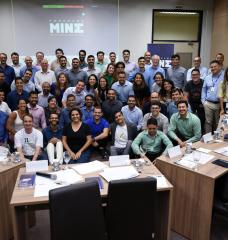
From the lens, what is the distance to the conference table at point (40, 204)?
2.22m

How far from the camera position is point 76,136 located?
13.1 ft

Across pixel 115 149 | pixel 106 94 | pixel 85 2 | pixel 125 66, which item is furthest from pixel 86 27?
pixel 115 149

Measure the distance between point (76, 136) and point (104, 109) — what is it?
104cm

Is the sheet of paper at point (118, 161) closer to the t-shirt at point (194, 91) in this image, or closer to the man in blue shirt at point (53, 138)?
the man in blue shirt at point (53, 138)

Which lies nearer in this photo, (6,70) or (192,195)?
(192,195)

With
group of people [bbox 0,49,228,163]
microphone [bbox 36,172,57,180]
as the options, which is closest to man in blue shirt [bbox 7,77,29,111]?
group of people [bbox 0,49,228,163]

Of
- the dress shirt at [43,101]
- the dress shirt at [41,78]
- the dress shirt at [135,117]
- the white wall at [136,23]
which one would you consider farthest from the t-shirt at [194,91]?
the white wall at [136,23]

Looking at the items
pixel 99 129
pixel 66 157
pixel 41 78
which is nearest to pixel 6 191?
pixel 66 157

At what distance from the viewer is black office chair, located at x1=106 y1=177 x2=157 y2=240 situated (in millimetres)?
1931

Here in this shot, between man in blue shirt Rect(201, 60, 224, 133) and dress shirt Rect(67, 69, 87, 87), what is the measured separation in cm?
225

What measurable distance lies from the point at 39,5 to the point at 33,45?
957mm

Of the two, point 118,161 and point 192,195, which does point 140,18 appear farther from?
point 192,195

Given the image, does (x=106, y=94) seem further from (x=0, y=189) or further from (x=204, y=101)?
(x=0, y=189)

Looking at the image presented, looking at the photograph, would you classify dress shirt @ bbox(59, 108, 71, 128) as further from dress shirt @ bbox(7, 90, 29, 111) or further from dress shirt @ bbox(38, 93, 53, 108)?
dress shirt @ bbox(7, 90, 29, 111)
